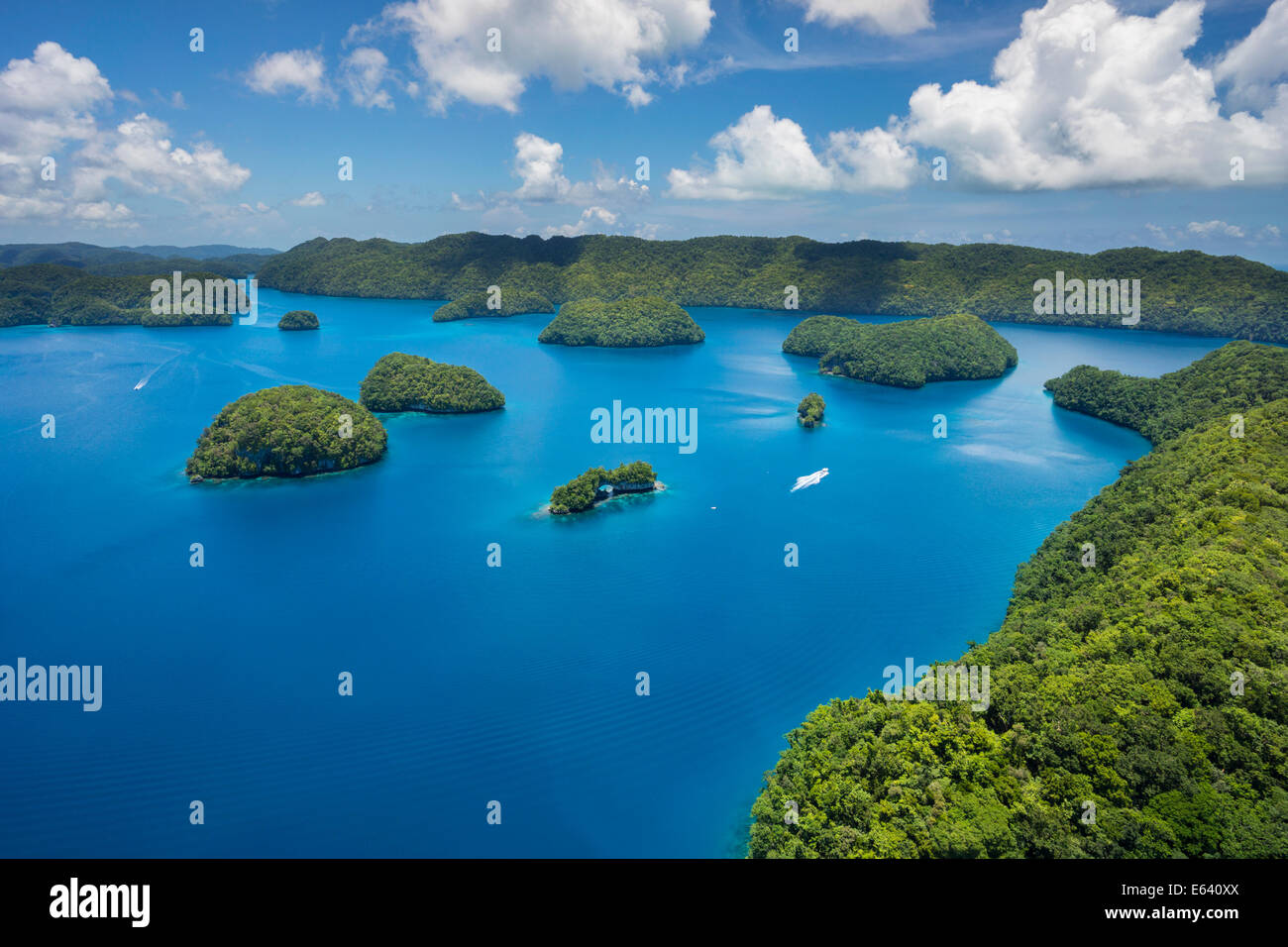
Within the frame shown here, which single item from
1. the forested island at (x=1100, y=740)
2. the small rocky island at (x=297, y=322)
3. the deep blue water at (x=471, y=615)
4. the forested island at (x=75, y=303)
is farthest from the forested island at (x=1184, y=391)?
the forested island at (x=75, y=303)

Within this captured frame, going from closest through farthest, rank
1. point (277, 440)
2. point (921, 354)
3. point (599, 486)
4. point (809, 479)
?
point (599, 486) < point (277, 440) < point (809, 479) < point (921, 354)

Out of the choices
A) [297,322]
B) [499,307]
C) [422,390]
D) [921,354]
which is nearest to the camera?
[422,390]

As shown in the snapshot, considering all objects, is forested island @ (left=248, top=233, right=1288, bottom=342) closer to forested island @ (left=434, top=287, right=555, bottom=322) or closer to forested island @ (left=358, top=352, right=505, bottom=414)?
forested island @ (left=434, top=287, right=555, bottom=322)

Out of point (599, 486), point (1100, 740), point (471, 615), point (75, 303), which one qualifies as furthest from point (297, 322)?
point (1100, 740)

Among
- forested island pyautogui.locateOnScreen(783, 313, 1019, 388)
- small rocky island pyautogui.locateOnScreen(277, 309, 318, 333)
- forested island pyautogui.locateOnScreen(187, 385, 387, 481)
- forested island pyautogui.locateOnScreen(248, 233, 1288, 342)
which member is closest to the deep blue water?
forested island pyautogui.locateOnScreen(187, 385, 387, 481)

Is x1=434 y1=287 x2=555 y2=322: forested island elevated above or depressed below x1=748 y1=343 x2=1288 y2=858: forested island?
above

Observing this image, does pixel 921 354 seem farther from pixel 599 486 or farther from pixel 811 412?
pixel 599 486
